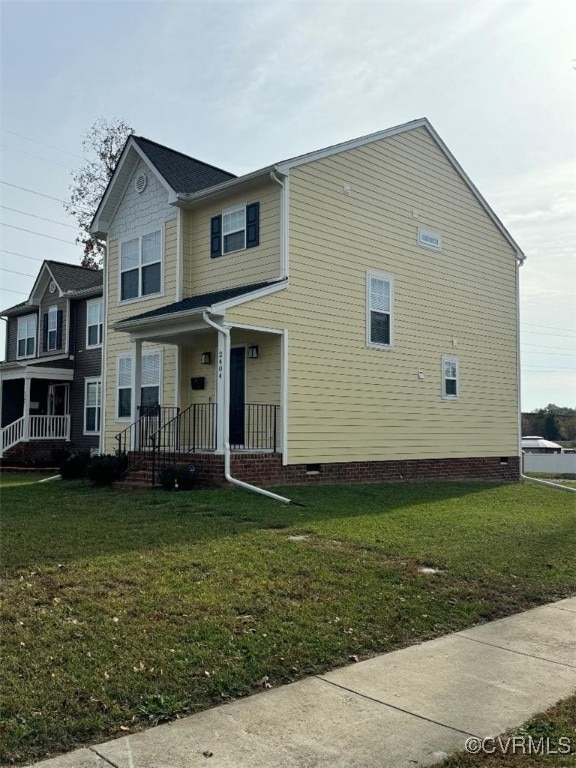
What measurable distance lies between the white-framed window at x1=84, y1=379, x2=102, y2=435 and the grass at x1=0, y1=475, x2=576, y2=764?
1160 cm

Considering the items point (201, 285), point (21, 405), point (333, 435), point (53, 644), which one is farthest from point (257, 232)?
point (21, 405)

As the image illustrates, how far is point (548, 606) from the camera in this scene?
598 cm

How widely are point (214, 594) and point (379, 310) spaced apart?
1127cm

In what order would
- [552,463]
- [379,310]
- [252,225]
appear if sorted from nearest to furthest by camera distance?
[252,225]
[379,310]
[552,463]

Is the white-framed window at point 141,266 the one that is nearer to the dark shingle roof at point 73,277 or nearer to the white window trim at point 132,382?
the white window trim at point 132,382

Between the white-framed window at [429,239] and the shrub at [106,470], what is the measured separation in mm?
9021

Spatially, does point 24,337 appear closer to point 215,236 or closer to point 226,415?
point 215,236

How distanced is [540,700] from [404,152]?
49.1ft

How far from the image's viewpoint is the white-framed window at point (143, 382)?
1647 centimetres

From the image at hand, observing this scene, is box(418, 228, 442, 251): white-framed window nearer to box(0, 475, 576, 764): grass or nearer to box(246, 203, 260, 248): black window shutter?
box(246, 203, 260, 248): black window shutter

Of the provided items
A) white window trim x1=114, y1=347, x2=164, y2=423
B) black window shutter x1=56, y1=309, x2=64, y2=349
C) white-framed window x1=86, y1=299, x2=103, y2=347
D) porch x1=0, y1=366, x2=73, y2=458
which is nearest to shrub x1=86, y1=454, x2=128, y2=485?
white window trim x1=114, y1=347, x2=164, y2=423

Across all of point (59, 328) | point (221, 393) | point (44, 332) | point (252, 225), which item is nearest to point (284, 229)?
point (252, 225)

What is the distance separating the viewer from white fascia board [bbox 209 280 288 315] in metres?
12.4

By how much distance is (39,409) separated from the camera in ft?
81.1
